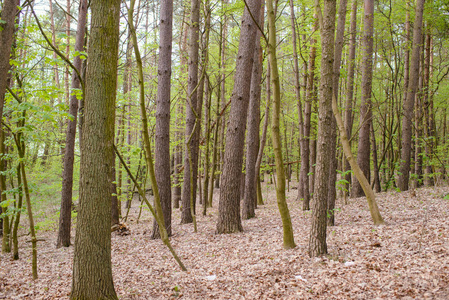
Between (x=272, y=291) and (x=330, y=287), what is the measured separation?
2.39 feet

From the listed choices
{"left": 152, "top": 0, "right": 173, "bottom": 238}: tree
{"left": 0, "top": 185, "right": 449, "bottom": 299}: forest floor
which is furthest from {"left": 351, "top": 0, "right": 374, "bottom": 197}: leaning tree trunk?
{"left": 152, "top": 0, "right": 173, "bottom": 238}: tree

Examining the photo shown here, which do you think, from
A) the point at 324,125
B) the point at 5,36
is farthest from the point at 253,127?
the point at 5,36

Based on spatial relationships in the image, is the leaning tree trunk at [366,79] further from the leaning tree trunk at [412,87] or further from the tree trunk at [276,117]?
the tree trunk at [276,117]

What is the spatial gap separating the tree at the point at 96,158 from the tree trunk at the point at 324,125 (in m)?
2.98

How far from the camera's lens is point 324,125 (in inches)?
171

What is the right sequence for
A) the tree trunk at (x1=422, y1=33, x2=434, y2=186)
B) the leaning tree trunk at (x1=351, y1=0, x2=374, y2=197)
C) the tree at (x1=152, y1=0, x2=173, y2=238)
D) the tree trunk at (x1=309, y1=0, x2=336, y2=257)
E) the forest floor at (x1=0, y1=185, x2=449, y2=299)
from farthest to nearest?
the tree trunk at (x1=422, y1=33, x2=434, y2=186), the leaning tree trunk at (x1=351, y1=0, x2=374, y2=197), the tree at (x1=152, y1=0, x2=173, y2=238), the tree trunk at (x1=309, y1=0, x2=336, y2=257), the forest floor at (x1=0, y1=185, x2=449, y2=299)

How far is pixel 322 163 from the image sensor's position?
439 centimetres

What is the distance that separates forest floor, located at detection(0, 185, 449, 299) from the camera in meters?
3.48

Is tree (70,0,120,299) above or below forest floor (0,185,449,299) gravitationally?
above

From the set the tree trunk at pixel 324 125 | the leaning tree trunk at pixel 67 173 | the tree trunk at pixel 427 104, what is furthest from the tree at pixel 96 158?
the tree trunk at pixel 427 104

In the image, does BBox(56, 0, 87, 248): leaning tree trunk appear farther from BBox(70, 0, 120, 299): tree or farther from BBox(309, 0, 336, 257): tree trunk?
BBox(309, 0, 336, 257): tree trunk

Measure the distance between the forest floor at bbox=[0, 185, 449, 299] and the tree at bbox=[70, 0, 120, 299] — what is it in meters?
0.97

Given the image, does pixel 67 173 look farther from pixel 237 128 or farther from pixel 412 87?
pixel 412 87

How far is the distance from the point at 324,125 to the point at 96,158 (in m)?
3.23
